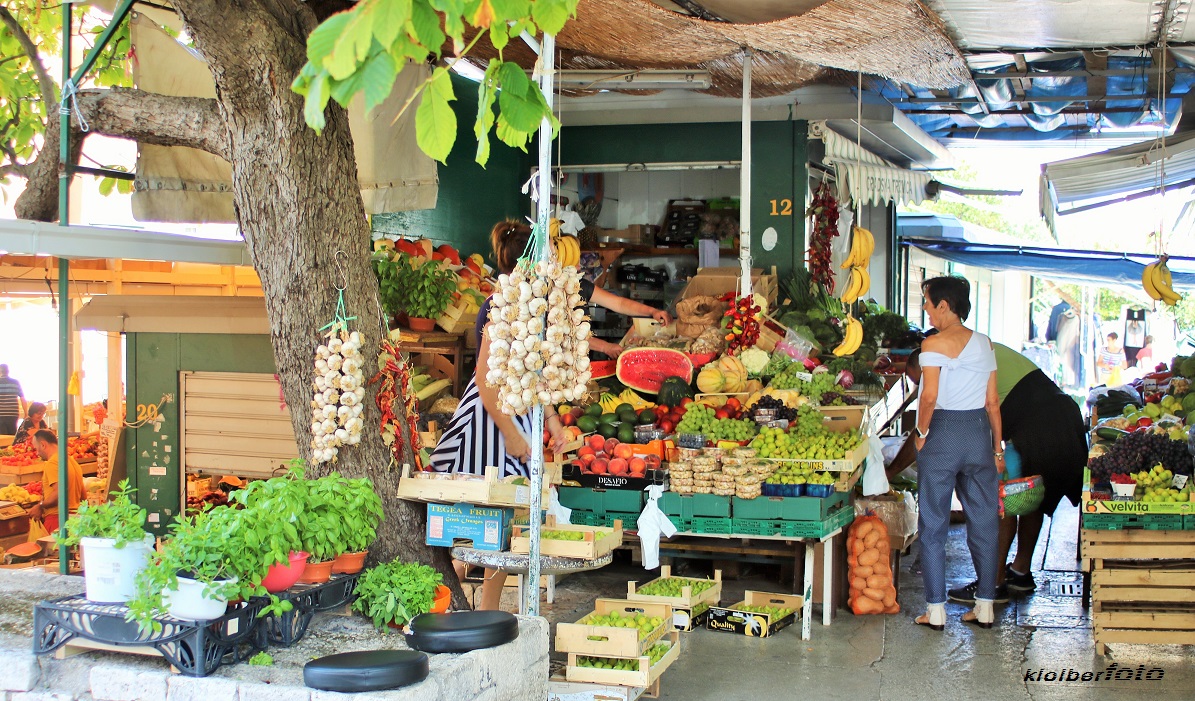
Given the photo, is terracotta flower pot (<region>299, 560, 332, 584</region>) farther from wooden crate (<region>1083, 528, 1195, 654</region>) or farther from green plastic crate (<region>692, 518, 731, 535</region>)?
wooden crate (<region>1083, 528, 1195, 654</region>)

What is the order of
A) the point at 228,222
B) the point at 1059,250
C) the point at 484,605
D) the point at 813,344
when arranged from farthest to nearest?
1. the point at 1059,250
2. the point at 813,344
3. the point at 228,222
4. the point at 484,605

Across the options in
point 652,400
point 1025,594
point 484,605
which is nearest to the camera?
point 484,605

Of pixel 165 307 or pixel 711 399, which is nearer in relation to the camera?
pixel 165 307

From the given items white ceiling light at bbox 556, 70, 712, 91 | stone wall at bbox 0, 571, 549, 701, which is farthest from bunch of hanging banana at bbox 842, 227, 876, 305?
stone wall at bbox 0, 571, 549, 701

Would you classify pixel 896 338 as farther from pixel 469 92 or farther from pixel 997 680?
pixel 997 680

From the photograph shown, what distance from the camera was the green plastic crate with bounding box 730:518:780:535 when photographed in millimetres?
5988

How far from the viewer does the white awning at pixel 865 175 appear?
34.8 feet

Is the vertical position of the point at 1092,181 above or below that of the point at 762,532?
above

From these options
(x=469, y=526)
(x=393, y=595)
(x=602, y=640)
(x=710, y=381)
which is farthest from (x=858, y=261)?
(x=393, y=595)

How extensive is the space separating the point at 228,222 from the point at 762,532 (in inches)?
144

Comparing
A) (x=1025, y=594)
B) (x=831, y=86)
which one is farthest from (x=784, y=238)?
(x=1025, y=594)

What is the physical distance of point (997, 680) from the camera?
5.25 meters

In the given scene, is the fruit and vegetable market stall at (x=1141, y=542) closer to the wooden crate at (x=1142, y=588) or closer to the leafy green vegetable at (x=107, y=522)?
the wooden crate at (x=1142, y=588)

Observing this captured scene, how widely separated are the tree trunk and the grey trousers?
9.94ft
